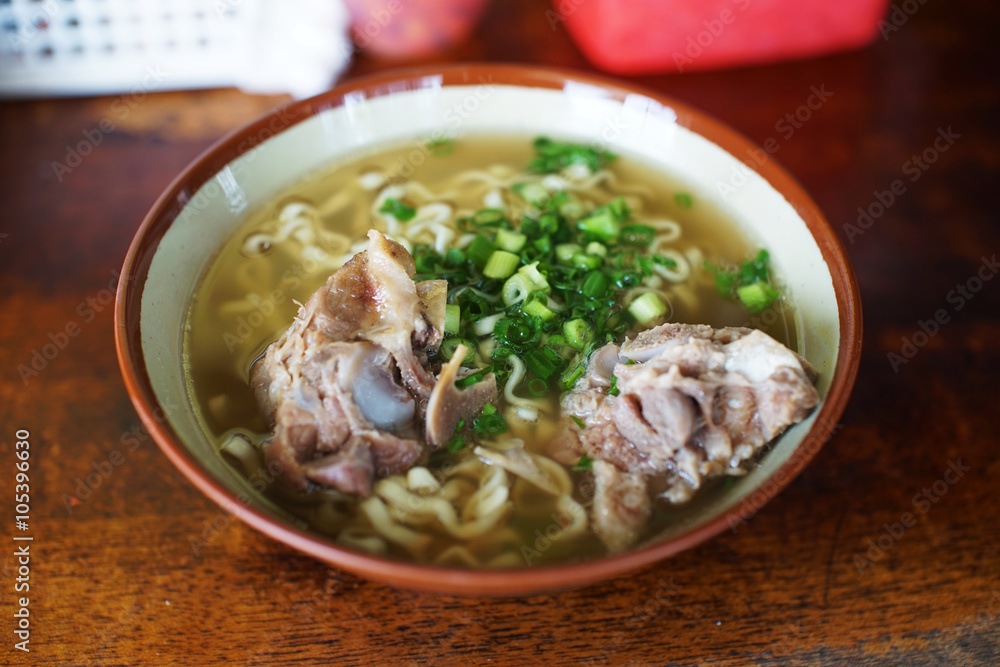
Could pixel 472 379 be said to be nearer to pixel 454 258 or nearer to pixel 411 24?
pixel 454 258

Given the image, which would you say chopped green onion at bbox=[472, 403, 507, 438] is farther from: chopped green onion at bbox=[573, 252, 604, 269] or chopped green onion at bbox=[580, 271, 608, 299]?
chopped green onion at bbox=[573, 252, 604, 269]

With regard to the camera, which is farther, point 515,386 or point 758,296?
point 758,296

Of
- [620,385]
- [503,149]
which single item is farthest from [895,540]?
[503,149]

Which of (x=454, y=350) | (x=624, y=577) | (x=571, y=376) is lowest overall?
(x=624, y=577)

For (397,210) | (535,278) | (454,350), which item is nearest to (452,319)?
(454,350)

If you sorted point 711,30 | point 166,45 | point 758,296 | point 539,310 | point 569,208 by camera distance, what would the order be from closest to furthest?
point 539,310
point 758,296
point 569,208
point 166,45
point 711,30

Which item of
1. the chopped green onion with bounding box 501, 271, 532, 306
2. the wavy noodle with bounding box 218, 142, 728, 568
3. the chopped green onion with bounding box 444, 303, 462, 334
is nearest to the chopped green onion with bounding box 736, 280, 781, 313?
the wavy noodle with bounding box 218, 142, 728, 568

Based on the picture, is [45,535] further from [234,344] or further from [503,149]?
[503,149]
